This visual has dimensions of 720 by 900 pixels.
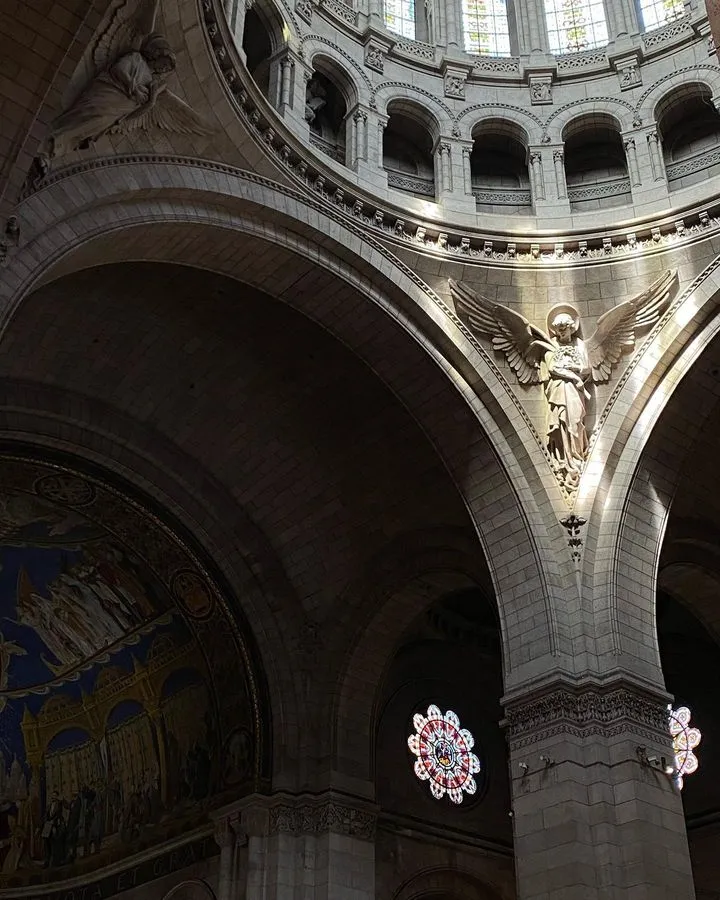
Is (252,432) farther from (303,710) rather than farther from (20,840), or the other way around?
(20,840)

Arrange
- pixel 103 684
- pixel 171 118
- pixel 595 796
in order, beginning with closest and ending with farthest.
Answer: pixel 595 796 → pixel 171 118 → pixel 103 684

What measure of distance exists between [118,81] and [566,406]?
7.26m

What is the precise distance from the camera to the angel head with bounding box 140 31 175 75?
42.4ft

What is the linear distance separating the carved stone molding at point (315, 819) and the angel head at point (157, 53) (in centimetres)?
1057

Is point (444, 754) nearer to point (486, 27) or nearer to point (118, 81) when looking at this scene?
point (486, 27)

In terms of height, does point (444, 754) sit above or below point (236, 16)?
below

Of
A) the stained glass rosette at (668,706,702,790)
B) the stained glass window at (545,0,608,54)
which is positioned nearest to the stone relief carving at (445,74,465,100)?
the stained glass window at (545,0,608,54)

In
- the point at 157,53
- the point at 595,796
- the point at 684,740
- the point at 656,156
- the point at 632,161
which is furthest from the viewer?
the point at 684,740

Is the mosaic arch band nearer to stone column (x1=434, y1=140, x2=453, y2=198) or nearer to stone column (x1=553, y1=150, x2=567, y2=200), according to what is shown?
stone column (x1=434, y1=140, x2=453, y2=198)

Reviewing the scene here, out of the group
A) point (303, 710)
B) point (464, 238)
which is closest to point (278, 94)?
point (464, 238)

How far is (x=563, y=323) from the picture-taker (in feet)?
54.4

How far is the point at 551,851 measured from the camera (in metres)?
13.3

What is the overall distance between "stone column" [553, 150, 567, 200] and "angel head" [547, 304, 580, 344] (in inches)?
85.8

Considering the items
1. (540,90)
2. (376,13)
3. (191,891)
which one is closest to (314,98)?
(376,13)
